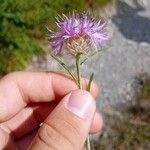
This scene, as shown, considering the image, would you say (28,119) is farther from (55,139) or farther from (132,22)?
(132,22)

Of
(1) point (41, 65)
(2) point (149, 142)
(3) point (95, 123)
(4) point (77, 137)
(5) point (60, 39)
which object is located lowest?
(2) point (149, 142)

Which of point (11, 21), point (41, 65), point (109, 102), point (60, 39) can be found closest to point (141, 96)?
point (109, 102)

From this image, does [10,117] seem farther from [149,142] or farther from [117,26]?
[117,26]

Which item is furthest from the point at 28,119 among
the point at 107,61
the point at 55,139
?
the point at 107,61

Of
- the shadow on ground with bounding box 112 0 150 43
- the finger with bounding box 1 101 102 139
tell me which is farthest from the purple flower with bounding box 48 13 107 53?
the shadow on ground with bounding box 112 0 150 43

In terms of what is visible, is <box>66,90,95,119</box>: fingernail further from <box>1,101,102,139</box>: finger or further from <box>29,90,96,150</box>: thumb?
<box>1,101,102,139</box>: finger

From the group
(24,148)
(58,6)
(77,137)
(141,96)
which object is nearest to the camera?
(77,137)
